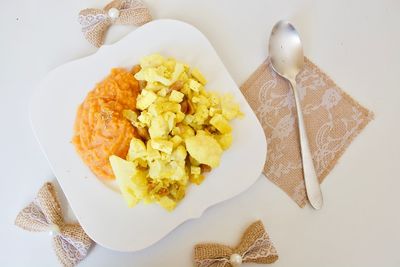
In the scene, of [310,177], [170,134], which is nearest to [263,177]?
[310,177]

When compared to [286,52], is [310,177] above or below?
below

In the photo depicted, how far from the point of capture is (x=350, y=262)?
0.85 meters

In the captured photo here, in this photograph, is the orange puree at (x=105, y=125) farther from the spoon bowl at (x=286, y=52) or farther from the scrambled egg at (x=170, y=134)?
the spoon bowl at (x=286, y=52)

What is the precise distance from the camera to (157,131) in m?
0.75

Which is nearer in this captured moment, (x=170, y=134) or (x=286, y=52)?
(x=170, y=134)

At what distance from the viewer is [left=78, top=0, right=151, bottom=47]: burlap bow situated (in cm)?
89

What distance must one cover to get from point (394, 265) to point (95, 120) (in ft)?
2.38

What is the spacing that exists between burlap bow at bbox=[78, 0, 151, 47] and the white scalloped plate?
55 millimetres

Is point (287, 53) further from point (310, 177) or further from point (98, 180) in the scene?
point (98, 180)

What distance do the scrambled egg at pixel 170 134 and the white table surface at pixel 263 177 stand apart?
0.11m

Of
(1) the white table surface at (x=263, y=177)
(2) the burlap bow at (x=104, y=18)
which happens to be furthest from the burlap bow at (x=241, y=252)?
(2) the burlap bow at (x=104, y=18)

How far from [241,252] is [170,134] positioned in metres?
0.29

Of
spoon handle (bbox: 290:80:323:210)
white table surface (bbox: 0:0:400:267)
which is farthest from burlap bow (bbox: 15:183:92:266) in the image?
spoon handle (bbox: 290:80:323:210)

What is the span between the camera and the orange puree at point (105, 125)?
0.78 meters
